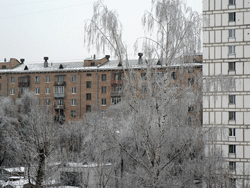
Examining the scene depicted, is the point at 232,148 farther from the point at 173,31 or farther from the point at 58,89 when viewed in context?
the point at 58,89

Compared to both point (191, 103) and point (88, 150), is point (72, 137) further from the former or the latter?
point (191, 103)

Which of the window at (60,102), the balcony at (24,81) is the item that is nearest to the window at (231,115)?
the window at (60,102)

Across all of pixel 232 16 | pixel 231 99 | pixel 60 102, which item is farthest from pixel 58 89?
pixel 232 16

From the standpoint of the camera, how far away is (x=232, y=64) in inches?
1111

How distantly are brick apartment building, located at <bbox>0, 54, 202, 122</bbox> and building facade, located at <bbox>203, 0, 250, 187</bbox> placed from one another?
15962 millimetres

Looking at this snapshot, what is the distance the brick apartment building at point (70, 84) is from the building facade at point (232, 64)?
52.4ft

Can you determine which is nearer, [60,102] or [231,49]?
[231,49]

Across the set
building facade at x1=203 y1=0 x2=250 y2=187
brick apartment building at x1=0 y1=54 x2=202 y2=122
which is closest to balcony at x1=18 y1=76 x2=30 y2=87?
brick apartment building at x1=0 y1=54 x2=202 y2=122

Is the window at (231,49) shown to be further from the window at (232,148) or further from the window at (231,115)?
the window at (232,148)

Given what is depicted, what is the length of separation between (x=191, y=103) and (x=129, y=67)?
2415 millimetres

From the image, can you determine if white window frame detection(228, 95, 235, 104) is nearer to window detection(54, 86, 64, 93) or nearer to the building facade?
the building facade

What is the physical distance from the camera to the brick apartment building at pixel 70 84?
44.5 m

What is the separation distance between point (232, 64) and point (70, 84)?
2418cm

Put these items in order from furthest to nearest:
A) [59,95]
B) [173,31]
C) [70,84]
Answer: [59,95], [70,84], [173,31]
